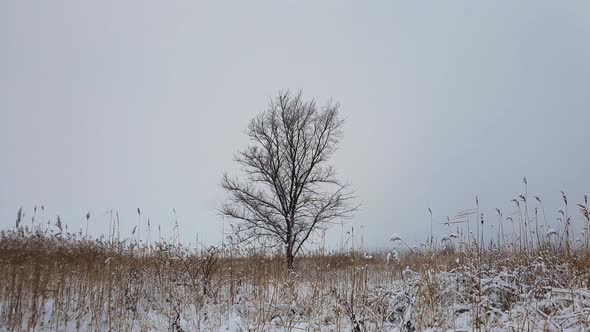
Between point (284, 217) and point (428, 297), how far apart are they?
15790 mm

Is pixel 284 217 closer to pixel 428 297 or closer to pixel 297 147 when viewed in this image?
pixel 297 147

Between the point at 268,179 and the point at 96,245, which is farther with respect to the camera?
the point at 268,179

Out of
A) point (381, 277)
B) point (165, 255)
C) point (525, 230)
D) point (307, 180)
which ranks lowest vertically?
point (381, 277)

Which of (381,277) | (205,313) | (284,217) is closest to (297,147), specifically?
(284,217)

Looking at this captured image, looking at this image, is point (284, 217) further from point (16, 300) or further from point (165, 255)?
point (16, 300)

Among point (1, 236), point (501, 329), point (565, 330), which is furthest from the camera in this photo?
point (1, 236)

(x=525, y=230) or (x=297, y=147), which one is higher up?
(x=297, y=147)

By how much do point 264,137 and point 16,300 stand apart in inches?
620

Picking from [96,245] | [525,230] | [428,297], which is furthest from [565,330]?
[96,245]

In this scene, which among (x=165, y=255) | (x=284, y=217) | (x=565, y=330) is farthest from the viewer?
(x=284, y=217)

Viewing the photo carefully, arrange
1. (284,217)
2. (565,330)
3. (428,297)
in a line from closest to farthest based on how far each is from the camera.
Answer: (565,330), (428,297), (284,217)

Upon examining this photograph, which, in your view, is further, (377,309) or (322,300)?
(322,300)

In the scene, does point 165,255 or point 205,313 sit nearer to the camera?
point 205,313

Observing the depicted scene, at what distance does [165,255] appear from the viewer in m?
8.73
